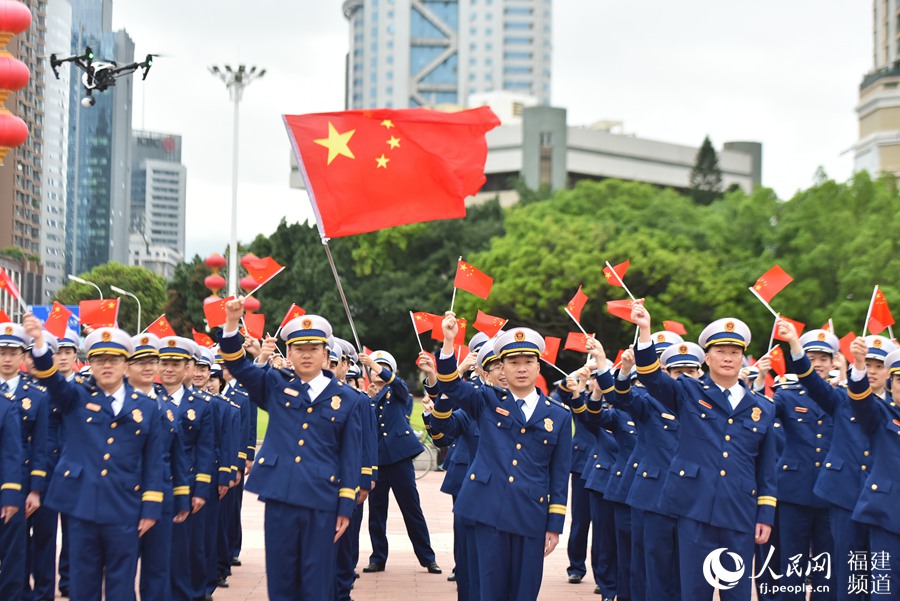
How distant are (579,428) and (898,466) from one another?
13.3 feet

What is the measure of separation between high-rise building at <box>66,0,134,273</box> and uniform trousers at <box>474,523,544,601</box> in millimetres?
16181

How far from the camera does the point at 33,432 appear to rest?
29.1 feet

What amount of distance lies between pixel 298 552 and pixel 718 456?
9.30 ft

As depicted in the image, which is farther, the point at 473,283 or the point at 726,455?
the point at 473,283

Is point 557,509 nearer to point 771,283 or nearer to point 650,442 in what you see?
point 650,442

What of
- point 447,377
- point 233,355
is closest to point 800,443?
point 447,377

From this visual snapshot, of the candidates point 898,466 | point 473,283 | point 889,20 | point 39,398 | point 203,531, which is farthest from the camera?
point 889,20

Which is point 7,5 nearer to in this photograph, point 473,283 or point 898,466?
point 473,283

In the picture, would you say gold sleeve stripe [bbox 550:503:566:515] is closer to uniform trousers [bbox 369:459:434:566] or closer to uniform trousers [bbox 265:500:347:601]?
uniform trousers [bbox 265:500:347:601]

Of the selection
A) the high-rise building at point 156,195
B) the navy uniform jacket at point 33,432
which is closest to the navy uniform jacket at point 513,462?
the navy uniform jacket at point 33,432

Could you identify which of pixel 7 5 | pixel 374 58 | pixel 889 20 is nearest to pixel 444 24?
pixel 374 58

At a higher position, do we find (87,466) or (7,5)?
(7,5)

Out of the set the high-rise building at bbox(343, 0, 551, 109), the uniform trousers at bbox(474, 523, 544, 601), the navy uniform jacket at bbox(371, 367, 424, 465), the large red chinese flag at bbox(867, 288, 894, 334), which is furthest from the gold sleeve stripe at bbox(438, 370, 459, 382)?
the high-rise building at bbox(343, 0, 551, 109)

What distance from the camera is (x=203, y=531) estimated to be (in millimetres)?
Answer: 10281
